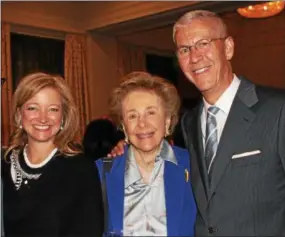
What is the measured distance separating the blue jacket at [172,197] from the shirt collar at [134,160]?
0.06ft

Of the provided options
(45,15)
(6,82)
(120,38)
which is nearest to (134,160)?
(6,82)

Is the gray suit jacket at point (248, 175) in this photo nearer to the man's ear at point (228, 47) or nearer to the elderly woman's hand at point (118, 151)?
the man's ear at point (228, 47)

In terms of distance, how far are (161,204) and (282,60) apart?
6422 mm

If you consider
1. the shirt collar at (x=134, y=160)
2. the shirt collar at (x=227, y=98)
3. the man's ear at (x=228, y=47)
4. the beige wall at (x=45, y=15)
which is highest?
the beige wall at (x=45, y=15)

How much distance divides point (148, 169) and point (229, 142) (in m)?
0.39

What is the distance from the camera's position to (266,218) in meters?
1.68

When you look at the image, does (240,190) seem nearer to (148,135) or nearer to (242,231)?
(242,231)

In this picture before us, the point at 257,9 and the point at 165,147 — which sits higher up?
the point at 257,9

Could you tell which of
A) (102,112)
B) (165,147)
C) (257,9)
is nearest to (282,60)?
(257,9)

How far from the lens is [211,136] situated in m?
1.85

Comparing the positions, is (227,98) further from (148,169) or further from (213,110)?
(148,169)

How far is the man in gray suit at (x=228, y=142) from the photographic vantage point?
5.51 feet

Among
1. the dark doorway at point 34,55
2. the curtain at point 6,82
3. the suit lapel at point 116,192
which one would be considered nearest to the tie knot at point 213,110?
the suit lapel at point 116,192

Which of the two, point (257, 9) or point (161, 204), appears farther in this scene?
point (257, 9)
